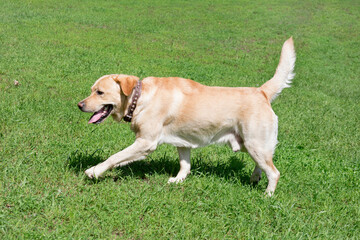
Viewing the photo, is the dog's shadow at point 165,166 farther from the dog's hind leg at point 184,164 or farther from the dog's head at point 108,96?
the dog's head at point 108,96

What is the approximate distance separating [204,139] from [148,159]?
3.51 feet

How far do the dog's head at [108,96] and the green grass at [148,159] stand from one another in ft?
2.52

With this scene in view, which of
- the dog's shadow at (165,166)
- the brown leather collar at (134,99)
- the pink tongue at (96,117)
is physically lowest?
the dog's shadow at (165,166)

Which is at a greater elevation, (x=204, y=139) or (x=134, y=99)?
(x=134, y=99)

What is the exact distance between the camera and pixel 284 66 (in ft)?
16.8

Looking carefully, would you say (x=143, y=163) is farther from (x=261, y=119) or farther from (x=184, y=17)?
(x=184, y=17)

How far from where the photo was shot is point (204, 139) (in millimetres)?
4941

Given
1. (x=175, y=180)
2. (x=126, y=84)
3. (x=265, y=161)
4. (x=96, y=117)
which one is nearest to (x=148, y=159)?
(x=175, y=180)

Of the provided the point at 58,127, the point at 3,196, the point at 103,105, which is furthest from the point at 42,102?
the point at 3,196

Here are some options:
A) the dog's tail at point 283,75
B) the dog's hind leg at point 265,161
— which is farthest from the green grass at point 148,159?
the dog's tail at point 283,75

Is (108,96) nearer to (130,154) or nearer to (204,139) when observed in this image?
(130,154)

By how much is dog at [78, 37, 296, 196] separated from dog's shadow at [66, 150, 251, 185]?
341mm

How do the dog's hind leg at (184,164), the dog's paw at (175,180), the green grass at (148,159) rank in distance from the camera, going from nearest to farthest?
the green grass at (148,159), the dog's paw at (175,180), the dog's hind leg at (184,164)

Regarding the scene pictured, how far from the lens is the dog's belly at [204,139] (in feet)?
16.0
